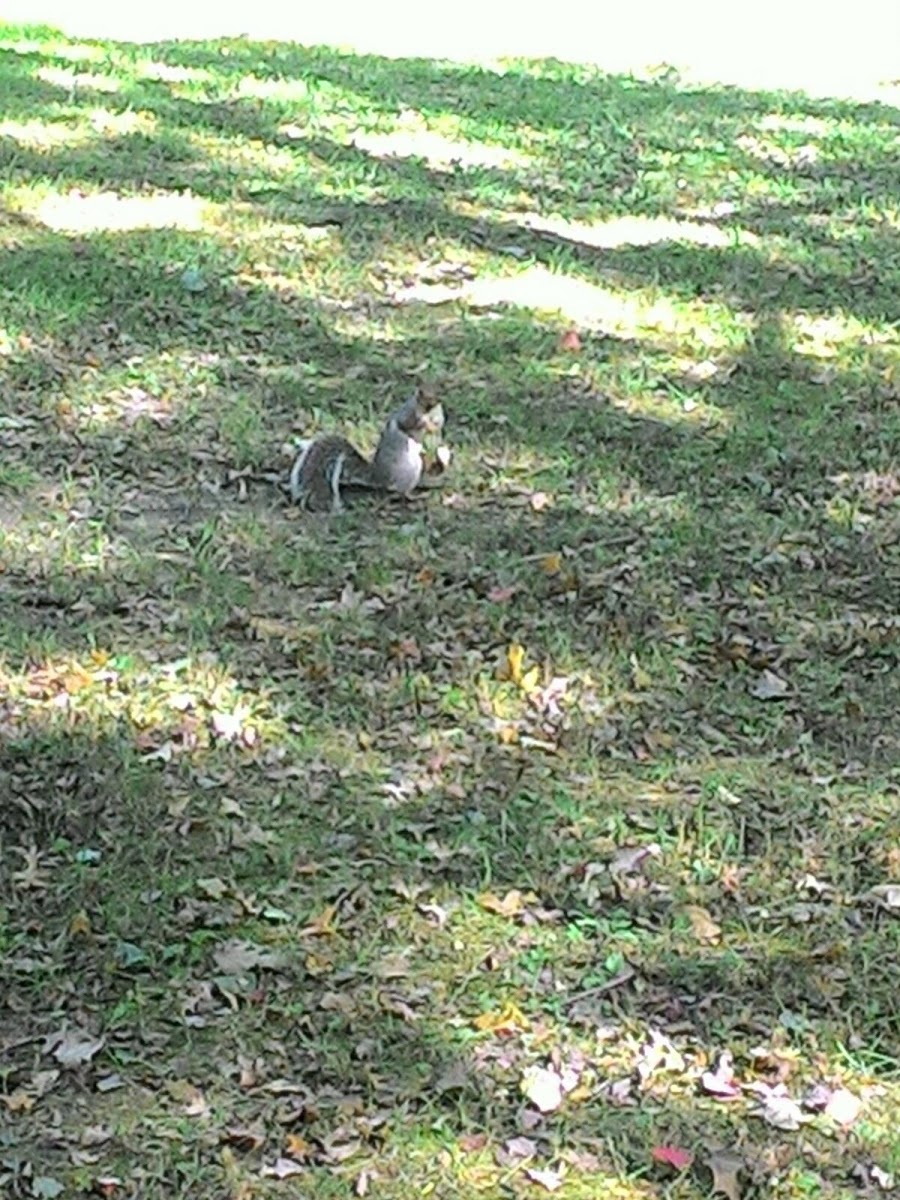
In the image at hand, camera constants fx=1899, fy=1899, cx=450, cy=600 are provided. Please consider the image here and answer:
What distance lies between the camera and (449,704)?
396cm

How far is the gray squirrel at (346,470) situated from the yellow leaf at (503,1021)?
1.92 m

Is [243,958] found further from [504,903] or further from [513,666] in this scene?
[513,666]

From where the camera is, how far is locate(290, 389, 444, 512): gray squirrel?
4.76 m

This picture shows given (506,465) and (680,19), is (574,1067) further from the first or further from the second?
(680,19)

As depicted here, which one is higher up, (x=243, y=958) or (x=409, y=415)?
(x=409, y=415)

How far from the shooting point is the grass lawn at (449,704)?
2.92 meters

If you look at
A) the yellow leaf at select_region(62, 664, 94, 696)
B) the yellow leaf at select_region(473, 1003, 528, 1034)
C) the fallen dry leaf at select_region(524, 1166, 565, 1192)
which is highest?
the yellow leaf at select_region(62, 664, 94, 696)

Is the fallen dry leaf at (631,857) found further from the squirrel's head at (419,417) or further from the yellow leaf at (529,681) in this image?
the squirrel's head at (419,417)

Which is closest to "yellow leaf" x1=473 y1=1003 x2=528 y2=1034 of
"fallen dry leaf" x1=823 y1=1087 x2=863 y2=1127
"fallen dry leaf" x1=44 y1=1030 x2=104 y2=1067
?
"fallen dry leaf" x1=823 y1=1087 x2=863 y2=1127

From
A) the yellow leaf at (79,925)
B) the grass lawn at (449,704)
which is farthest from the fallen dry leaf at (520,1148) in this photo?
the yellow leaf at (79,925)

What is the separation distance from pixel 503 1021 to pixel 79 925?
746 millimetres

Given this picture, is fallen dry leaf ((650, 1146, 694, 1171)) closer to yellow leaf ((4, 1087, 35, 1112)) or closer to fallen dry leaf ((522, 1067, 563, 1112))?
fallen dry leaf ((522, 1067, 563, 1112))

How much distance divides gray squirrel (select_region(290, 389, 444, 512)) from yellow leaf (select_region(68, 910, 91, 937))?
5.65ft

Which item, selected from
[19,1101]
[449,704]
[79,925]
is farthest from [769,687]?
[19,1101]
